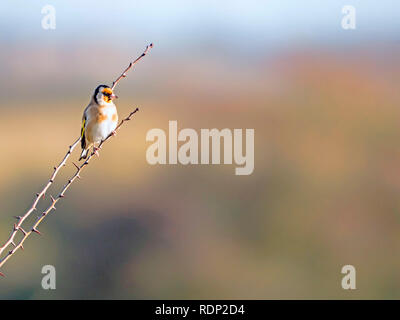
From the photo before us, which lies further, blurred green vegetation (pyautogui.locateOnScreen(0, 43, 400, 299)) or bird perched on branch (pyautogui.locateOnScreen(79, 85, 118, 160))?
blurred green vegetation (pyautogui.locateOnScreen(0, 43, 400, 299))

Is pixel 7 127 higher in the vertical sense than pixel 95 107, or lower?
higher

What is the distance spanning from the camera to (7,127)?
18.6m

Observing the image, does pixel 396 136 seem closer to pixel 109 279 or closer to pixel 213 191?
pixel 213 191

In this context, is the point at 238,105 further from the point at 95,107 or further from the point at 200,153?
the point at 95,107

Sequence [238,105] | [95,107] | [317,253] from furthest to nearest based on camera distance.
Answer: [238,105]
[317,253]
[95,107]

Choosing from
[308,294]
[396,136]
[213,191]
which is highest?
[396,136]

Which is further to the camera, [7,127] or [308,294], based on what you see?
[7,127]

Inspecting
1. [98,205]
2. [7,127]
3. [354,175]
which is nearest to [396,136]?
[354,175]

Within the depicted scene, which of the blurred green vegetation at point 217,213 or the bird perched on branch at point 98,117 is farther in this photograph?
the blurred green vegetation at point 217,213

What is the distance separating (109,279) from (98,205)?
6.71ft

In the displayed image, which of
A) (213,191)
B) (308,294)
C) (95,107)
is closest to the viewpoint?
(95,107)

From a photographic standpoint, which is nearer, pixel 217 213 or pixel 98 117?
pixel 98 117

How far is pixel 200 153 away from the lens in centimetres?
1462

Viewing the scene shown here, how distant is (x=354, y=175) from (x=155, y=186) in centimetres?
467
